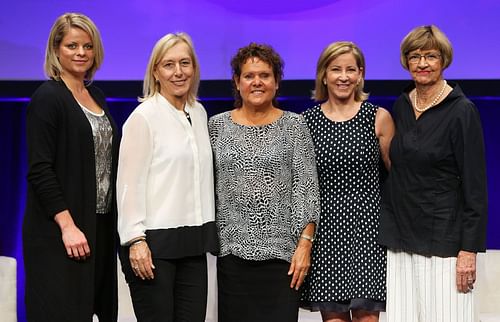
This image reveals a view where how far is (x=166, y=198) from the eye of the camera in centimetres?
291

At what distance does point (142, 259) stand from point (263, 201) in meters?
0.52

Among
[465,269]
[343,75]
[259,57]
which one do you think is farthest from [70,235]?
[465,269]

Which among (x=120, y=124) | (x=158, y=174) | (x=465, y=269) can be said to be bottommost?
(x=465, y=269)

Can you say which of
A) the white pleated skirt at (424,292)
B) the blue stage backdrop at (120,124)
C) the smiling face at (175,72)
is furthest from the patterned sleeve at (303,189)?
the blue stage backdrop at (120,124)

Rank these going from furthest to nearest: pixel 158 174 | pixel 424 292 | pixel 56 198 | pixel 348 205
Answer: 1. pixel 348 205
2. pixel 424 292
3. pixel 158 174
4. pixel 56 198

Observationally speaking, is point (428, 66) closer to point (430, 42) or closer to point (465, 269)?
point (430, 42)

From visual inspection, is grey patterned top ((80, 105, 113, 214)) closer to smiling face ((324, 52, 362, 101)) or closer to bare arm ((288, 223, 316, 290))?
bare arm ((288, 223, 316, 290))

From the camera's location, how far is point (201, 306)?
299cm

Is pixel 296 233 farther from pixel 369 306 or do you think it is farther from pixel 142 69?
pixel 142 69

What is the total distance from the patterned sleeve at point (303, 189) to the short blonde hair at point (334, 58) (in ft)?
0.98

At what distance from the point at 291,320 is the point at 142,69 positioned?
210 cm

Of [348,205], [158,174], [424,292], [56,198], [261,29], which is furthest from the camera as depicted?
[261,29]

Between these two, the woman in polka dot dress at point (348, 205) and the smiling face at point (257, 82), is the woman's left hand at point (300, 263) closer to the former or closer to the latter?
the woman in polka dot dress at point (348, 205)

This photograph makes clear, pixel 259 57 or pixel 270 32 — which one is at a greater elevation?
pixel 270 32
